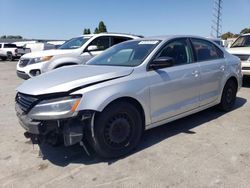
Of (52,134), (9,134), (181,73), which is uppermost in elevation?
(181,73)

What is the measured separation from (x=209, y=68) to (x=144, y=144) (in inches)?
76.5

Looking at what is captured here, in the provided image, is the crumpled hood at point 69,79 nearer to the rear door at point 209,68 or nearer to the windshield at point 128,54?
the windshield at point 128,54

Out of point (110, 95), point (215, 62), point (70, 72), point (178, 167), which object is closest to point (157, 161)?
point (178, 167)

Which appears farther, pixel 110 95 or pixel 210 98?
pixel 210 98

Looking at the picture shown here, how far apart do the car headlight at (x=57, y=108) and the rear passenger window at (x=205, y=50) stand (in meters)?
2.63

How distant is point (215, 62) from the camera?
5.21 m

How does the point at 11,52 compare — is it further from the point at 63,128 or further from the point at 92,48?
the point at 63,128

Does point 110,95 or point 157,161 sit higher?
point 110,95

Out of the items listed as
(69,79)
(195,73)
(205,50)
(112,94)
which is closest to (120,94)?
(112,94)

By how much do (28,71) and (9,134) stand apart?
11.7 feet

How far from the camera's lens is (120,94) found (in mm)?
3518

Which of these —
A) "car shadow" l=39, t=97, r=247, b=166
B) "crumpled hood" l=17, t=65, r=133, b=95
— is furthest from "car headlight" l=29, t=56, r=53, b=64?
"car shadow" l=39, t=97, r=247, b=166

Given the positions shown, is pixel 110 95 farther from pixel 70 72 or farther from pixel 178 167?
pixel 178 167

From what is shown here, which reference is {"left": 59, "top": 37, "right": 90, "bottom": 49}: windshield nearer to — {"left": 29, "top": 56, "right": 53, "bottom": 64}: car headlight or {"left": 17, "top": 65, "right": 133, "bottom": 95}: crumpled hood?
{"left": 29, "top": 56, "right": 53, "bottom": 64}: car headlight
